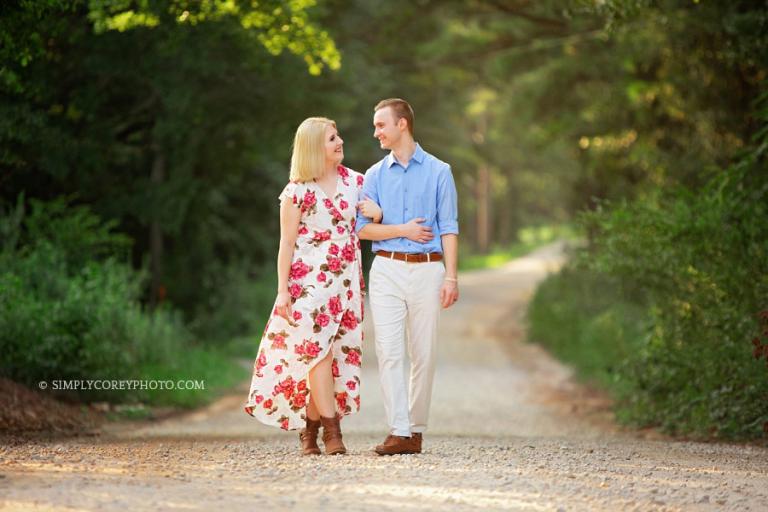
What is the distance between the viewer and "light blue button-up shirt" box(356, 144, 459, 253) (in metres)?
7.20

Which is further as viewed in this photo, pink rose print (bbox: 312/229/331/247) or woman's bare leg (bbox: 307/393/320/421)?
woman's bare leg (bbox: 307/393/320/421)

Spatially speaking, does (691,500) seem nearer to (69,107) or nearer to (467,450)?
(467,450)

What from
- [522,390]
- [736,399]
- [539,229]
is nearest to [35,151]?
[522,390]

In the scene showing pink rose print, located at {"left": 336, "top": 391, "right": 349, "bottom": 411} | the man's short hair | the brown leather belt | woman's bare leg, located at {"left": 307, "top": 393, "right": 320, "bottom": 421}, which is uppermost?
the man's short hair

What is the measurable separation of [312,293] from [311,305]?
0.07m

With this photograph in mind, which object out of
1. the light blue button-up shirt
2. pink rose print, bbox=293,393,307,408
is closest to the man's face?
the light blue button-up shirt

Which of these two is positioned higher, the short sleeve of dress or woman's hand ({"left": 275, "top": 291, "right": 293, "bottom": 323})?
the short sleeve of dress

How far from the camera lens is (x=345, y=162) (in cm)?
2575

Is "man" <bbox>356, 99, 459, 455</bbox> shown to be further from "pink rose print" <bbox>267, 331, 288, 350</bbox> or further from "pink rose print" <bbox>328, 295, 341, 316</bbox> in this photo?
"pink rose print" <bbox>267, 331, 288, 350</bbox>

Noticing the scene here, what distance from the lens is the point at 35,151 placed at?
1342 cm

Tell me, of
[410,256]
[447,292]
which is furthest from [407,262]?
[447,292]

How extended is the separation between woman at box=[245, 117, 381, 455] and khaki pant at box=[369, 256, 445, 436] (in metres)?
0.20

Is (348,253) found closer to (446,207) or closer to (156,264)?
(446,207)

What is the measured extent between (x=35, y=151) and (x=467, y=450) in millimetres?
7791
